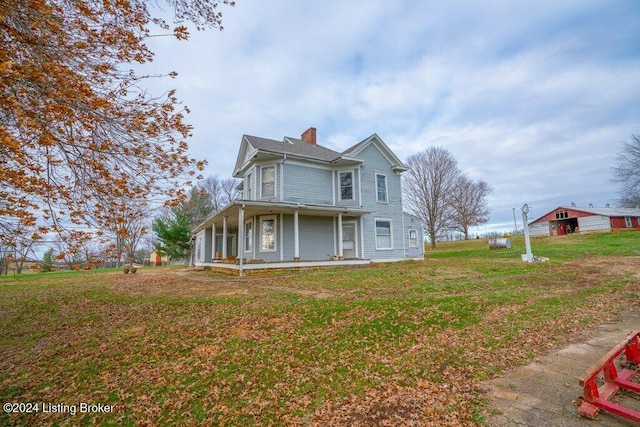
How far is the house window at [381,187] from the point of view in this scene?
1895 cm

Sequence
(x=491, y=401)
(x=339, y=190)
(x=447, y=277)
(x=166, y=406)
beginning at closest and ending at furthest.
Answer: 1. (x=491, y=401)
2. (x=166, y=406)
3. (x=447, y=277)
4. (x=339, y=190)

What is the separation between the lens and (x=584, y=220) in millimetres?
37844

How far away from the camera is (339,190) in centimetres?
1777

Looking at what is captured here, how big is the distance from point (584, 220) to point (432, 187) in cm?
2377

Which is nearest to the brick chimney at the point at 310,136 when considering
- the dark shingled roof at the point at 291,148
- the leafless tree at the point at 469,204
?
the dark shingled roof at the point at 291,148

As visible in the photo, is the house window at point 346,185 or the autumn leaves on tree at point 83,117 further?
the house window at point 346,185

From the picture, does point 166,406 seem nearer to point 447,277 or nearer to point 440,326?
point 440,326

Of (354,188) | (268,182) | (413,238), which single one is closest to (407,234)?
(413,238)

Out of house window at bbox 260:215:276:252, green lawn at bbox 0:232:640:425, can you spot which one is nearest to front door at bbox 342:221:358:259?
house window at bbox 260:215:276:252

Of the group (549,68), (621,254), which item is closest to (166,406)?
(549,68)

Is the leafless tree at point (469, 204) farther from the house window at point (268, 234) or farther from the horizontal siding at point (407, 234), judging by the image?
the house window at point (268, 234)

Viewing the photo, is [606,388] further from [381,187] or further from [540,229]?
[540,229]

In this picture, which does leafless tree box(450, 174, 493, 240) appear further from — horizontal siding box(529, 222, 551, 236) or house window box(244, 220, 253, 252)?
house window box(244, 220, 253, 252)

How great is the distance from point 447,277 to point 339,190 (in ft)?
28.8
